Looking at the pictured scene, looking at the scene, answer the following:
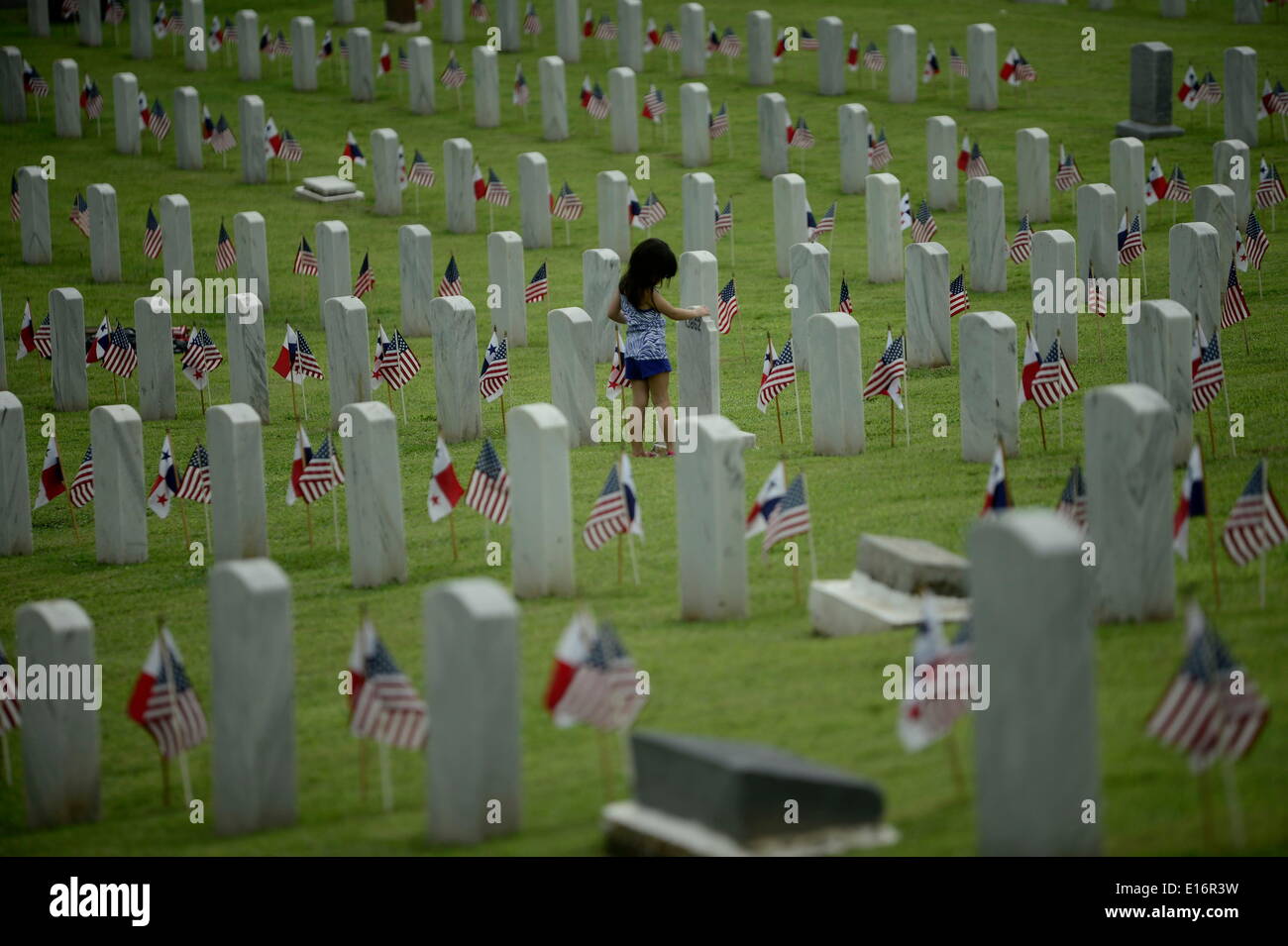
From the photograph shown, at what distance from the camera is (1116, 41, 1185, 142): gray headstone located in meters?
23.6

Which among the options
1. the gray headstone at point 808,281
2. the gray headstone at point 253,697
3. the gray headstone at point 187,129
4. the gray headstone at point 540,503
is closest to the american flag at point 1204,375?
the gray headstone at point 540,503

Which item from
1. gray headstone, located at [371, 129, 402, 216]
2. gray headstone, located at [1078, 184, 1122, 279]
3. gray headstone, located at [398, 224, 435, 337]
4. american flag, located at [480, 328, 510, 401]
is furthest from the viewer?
gray headstone, located at [371, 129, 402, 216]

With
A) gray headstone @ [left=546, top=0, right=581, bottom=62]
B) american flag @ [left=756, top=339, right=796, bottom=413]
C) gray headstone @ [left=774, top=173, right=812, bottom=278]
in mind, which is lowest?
american flag @ [left=756, top=339, right=796, bottom=413]

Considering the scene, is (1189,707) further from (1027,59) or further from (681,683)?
(1027,59)

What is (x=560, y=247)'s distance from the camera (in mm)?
22750

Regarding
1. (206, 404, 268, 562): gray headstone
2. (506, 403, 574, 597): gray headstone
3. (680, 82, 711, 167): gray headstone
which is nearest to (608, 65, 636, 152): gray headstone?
(680, 82, 711, 167): gray headstone

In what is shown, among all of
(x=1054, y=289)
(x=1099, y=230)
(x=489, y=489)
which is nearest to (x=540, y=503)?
(x=489, y=489)

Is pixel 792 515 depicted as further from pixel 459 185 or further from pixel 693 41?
pixel 693 41

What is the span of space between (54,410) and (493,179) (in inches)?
262

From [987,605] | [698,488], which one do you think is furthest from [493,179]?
[987,605]

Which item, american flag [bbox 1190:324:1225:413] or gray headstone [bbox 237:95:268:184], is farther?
gray headstone [bbox 237:95:268:184]

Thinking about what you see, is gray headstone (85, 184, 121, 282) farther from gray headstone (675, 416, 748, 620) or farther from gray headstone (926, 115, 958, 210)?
gray headstone (675, 416, 748, 620)

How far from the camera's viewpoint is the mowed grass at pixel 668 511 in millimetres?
7328

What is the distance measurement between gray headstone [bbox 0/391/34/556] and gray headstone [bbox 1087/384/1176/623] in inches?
313
